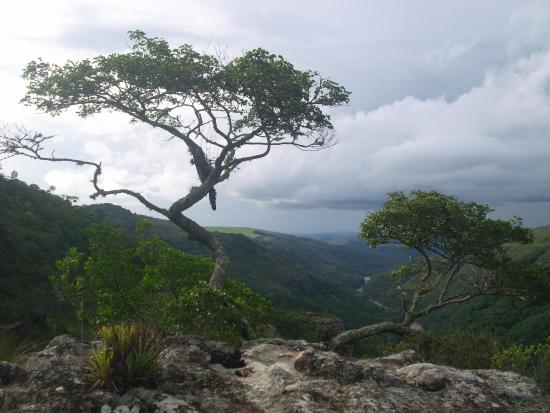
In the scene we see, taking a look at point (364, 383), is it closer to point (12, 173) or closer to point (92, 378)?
point (92, 378)

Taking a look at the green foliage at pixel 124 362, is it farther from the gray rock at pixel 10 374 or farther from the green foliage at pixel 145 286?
the green foliage at pixel 145 286

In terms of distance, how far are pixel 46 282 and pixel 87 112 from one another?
105 ft

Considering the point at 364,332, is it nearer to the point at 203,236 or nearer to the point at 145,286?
the point at 203,236

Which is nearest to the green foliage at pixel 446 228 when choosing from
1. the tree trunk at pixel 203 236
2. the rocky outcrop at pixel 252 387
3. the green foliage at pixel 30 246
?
the tree trunk at pixel 203 236

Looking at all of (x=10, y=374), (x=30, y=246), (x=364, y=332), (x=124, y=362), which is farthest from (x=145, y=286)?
(x=30, y=246)

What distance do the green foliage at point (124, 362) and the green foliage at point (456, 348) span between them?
10843 mm

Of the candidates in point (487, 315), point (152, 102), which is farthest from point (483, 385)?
point (487, 315)

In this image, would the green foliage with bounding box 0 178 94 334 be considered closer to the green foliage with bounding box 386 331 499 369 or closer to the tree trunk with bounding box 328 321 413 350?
the tree trunk with bounding box 328 321 413 350

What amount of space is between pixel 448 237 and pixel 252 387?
15.8m

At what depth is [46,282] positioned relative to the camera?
1656 inches

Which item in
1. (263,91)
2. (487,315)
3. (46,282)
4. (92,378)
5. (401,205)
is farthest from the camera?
(487,315)

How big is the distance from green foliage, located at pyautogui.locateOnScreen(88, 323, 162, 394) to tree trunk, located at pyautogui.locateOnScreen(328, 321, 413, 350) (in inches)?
372

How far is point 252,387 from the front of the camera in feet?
25.4

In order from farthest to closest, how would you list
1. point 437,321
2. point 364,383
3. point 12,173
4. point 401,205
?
point 437,321
point 12,173
point 401,205
point 364,383
